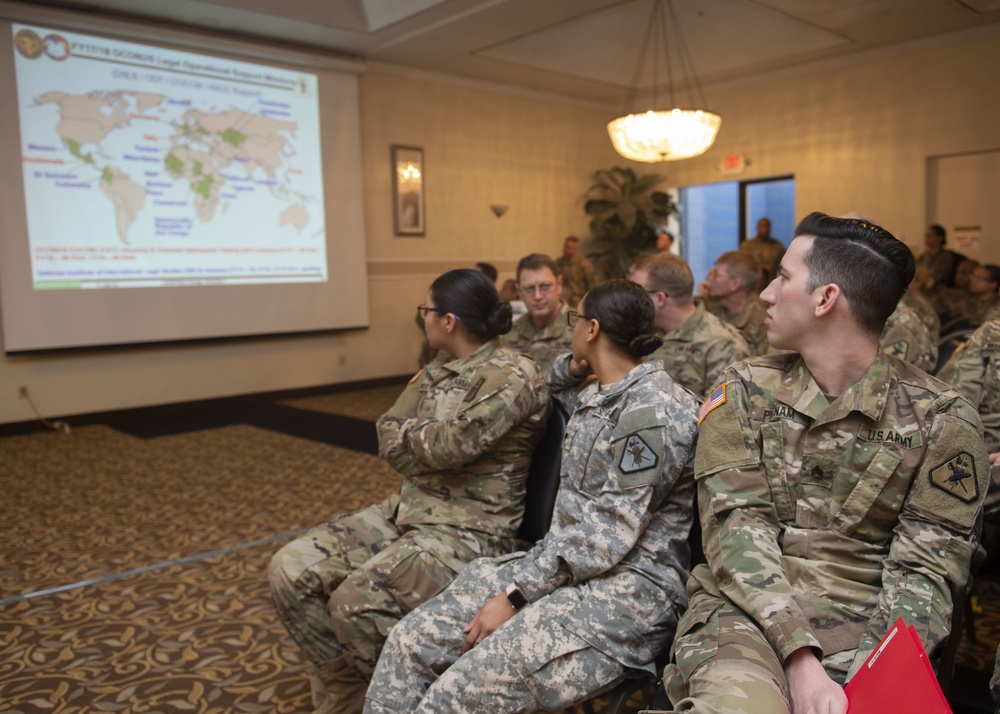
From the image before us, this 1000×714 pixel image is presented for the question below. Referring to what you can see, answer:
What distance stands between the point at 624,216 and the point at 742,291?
586 cm

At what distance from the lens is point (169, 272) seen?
6793 millimetres

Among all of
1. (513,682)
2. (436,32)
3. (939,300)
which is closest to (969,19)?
(939,300)

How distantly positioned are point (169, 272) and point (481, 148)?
409 centimetres

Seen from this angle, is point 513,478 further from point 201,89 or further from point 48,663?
point 201,89

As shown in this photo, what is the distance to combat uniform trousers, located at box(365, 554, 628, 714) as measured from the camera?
1.46m

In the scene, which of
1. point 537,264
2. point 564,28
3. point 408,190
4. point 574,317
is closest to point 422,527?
point 574,317

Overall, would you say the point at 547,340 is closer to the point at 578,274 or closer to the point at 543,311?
the point at 543,311

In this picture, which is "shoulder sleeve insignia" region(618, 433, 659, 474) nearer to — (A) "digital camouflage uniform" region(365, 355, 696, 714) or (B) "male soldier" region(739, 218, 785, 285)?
(A) "digital camouflage uniform" region(365, 355, 696, 714)

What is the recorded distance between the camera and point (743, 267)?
3.96m

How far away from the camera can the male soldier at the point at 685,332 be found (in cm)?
304

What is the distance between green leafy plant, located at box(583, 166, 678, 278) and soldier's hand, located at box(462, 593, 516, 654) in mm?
8403

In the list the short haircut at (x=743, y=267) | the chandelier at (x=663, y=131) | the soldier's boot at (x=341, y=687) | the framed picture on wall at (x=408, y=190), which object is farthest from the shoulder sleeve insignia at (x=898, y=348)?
the framed picture on wall at (x=408, y=190)

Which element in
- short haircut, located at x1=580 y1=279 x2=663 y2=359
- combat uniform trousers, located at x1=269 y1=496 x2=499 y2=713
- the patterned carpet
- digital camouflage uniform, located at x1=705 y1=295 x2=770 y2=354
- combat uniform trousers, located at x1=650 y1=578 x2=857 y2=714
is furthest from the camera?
digital camouflage uniform, located at x1=705 y1=295 x2=770 y2=354

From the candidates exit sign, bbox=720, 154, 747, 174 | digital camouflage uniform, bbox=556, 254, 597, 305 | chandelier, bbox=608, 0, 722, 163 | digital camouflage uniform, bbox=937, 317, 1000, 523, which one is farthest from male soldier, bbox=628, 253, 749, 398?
exit sign, bbox=720, 154, 747, 174
